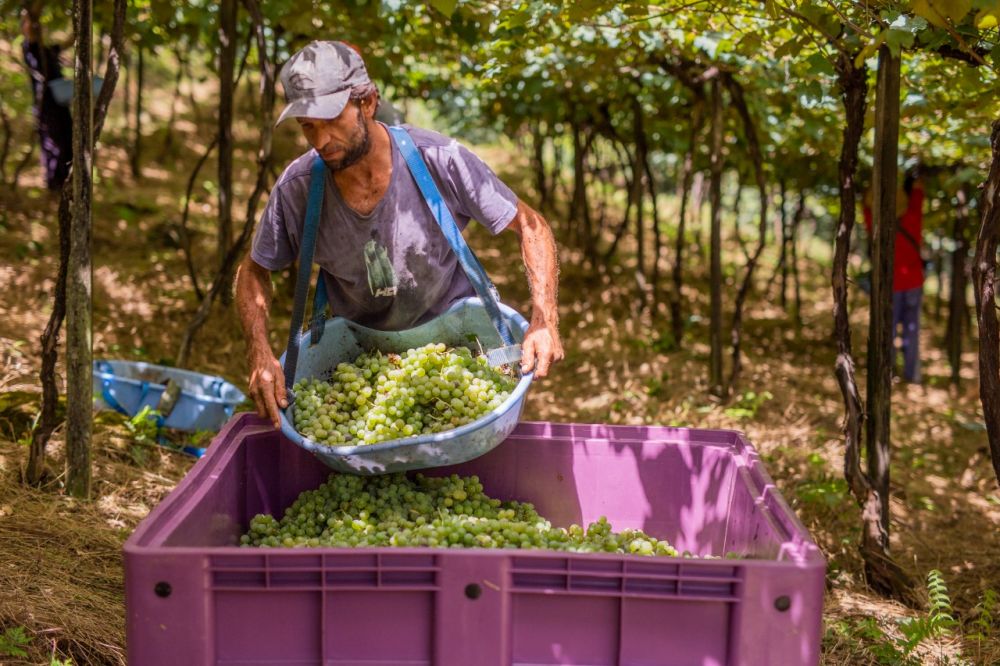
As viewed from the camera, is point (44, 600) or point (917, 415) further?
point (917, 415)

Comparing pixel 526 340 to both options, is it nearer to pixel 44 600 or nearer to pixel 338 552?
pixel 338 552

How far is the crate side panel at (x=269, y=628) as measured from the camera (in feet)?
5.78

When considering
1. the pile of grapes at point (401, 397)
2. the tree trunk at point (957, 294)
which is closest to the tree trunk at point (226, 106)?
the pile of grapes at point (401, 397)

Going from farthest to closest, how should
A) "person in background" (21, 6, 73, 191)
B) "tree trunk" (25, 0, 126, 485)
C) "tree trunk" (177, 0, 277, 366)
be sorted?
"person in background" (21, 6, 73, 191) < "tree trunk" (177, 0, 277, 366) < "tree trunk" (25, 0, 126, 485)

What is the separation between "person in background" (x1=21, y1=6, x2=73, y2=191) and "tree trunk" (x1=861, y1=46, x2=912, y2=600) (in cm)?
621

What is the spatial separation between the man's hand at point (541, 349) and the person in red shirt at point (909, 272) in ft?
16.6

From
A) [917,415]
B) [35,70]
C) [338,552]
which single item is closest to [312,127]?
[338,552]

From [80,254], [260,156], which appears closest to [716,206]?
[260,156]

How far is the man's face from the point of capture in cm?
246

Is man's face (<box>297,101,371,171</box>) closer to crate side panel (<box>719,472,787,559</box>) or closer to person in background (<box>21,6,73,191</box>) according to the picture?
crate side panel (<box>719,472,787,559</box>)

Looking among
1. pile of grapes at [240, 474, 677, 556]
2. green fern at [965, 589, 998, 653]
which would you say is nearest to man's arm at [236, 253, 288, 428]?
pile of grapes at [240, 474, 677, 556]

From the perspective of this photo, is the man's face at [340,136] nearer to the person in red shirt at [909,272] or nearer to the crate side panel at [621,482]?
the crate side panel at [621,482]

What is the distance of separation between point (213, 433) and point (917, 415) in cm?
485

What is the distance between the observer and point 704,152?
9.37 meters
